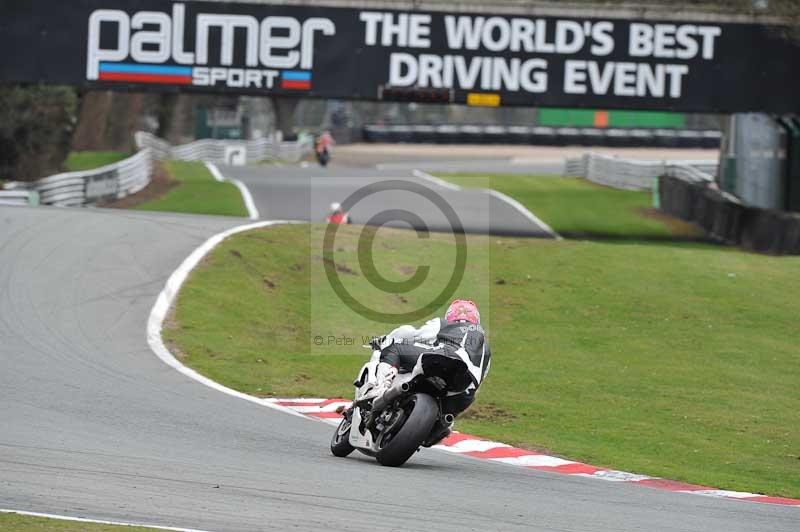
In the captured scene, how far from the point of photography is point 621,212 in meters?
38.0

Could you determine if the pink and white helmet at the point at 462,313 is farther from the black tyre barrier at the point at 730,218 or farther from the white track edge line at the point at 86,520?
the black tyre barrier at the point at 730,218


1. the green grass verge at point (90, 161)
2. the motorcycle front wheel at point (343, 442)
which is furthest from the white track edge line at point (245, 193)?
the motorcycle front wheel at point (343, 442)

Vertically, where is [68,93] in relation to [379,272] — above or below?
above

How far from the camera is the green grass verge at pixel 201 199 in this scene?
32375mm

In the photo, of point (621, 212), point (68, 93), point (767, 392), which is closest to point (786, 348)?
point (767, 392)

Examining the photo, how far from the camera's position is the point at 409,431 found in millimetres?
9391

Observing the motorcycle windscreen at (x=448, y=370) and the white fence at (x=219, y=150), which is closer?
the motorcycle windscreen at (x=448, y=370)

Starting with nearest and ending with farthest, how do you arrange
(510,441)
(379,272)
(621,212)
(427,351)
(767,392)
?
(427,351) → (510,441) → (767,392) → (379,272) → (621,212)

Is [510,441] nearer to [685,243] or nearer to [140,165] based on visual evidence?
[685,243]

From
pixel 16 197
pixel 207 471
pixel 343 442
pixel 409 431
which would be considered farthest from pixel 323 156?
pixel 207 471

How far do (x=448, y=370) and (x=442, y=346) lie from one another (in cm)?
19

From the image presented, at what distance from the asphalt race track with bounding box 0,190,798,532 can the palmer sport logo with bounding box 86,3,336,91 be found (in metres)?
15.4

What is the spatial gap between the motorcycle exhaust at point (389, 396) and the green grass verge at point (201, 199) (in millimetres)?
22125

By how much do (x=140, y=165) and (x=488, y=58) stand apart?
12.9 metres
